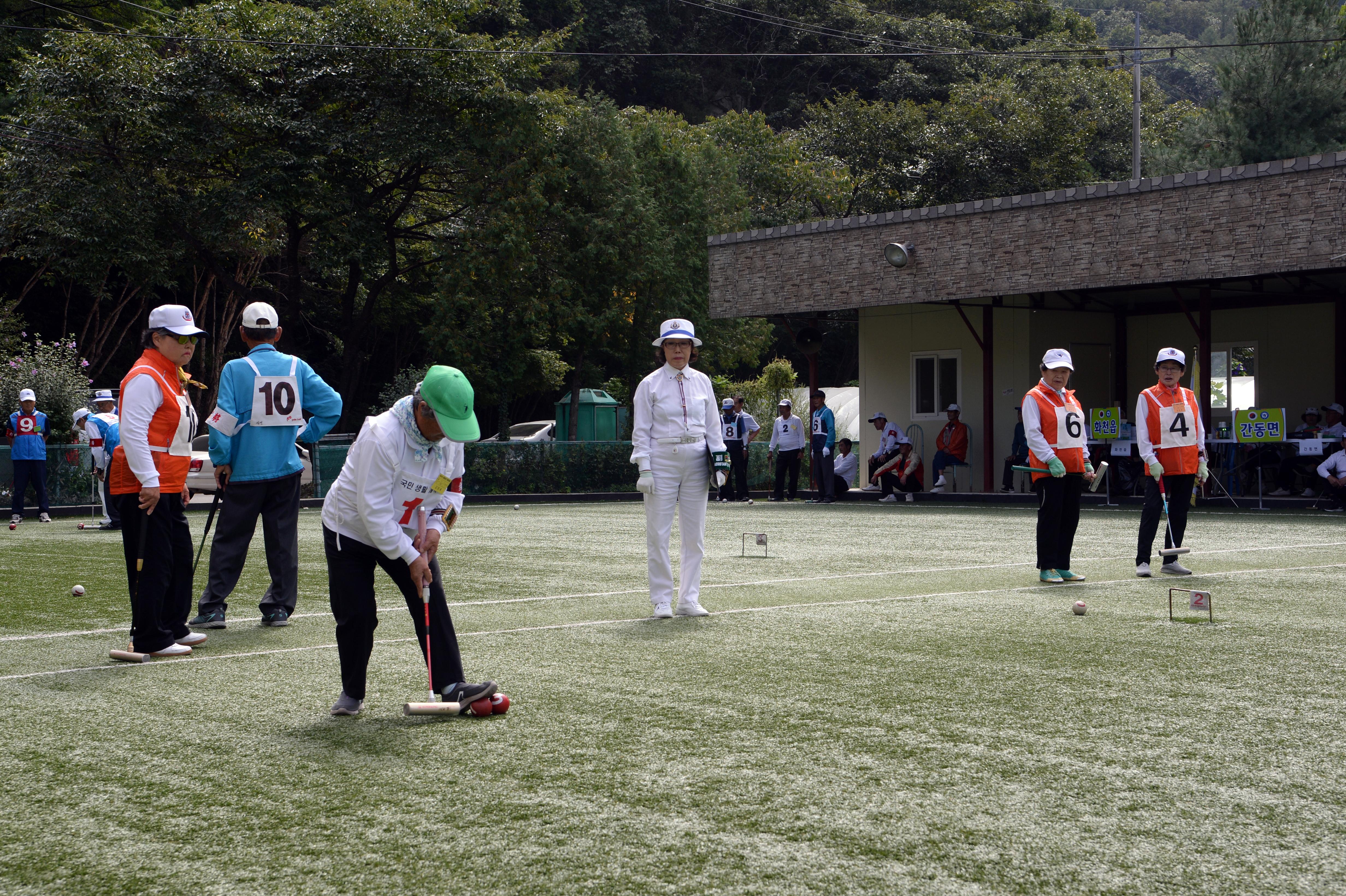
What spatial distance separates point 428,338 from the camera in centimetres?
3109

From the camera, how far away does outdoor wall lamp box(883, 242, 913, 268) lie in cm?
2295

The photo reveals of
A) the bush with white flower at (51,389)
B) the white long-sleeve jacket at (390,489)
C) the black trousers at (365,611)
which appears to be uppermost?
the bush with white flower at (51,389)

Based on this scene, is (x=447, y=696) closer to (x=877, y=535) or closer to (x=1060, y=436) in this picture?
(x=1060, y=436)

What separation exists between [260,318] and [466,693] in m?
3.77

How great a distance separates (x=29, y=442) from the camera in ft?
65.2

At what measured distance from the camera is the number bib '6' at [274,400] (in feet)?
26.2

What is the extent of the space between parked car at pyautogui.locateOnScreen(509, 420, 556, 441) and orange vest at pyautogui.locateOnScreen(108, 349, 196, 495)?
95.4ft

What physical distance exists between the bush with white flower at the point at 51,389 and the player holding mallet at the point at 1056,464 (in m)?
19.7

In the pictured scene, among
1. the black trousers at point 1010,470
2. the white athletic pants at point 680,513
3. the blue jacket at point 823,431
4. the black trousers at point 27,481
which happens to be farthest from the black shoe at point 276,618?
the blue jacket at point 823,431

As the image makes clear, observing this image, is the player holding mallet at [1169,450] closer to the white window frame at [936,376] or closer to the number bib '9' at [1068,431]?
the number bib '9' at [1068,431]

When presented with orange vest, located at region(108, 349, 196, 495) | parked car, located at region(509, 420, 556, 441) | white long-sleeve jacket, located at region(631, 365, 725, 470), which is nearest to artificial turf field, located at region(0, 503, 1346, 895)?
orange vest, located at region(108, 349, 196, 495)

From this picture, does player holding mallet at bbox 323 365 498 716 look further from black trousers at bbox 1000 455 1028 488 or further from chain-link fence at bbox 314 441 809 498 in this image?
chain-link fence at bbox 314 441 809 498

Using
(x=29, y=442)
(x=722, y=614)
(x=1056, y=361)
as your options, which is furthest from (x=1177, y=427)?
(x=29, y=442)

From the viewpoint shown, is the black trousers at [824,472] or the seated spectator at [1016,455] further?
the black trousers at [824,472]
